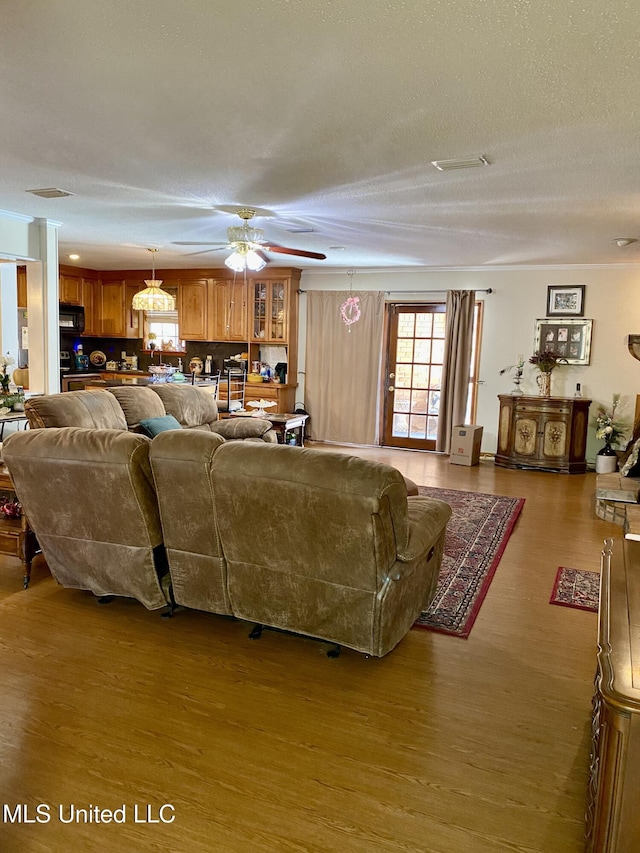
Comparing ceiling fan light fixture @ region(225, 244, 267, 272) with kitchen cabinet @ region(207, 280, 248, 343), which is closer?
ceiling fan light fixture @ region(225, 244, 267, 272)

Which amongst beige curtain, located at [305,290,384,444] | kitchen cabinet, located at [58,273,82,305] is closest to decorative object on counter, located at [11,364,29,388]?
kitchen cabinet, located at [58,273,82,305]

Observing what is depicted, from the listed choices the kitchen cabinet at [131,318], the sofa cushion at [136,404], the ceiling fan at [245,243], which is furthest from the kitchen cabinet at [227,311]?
the ceiling fan at [245,243]

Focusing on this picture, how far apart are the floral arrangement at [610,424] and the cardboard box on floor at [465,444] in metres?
1.37

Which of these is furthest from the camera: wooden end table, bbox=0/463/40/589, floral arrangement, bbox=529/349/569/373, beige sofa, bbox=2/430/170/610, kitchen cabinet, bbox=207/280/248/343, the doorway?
kitchen cabinet, bbox=207/280/248/343

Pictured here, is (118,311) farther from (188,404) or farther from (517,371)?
(517,371)

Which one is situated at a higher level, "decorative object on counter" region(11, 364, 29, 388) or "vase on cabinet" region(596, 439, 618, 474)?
"decorative object on counter" region(11, 364, 29, 388)

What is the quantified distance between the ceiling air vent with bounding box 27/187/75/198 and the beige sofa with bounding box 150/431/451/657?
262cm

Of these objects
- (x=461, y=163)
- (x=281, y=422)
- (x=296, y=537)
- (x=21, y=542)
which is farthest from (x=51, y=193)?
(x=296, y=537)

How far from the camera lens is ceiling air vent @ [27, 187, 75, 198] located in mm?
4262

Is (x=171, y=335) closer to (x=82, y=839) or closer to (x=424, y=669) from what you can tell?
(x=424, y=669)

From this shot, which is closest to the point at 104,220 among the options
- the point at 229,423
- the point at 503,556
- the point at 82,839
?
the point at 229,423

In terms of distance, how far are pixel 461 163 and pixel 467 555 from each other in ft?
8.27

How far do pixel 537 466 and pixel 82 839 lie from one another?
6378 millimetres

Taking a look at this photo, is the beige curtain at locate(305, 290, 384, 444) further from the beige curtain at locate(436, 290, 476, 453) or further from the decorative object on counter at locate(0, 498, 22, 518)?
the decorative object on counter at locate(0, 498, 22, 518)
